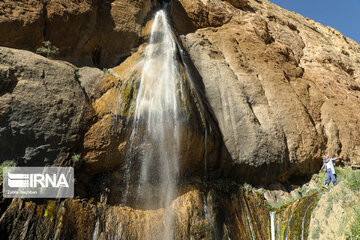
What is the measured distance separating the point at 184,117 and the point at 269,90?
21.2ft

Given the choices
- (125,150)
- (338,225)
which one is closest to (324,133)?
(338,225)

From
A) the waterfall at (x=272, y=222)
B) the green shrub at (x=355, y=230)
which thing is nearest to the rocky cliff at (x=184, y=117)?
the waterfall at (x=272, y=222)

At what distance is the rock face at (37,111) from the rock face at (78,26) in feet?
4.49

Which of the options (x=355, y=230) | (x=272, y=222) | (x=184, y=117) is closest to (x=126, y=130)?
(x=184, y=117)

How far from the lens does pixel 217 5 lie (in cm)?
1756

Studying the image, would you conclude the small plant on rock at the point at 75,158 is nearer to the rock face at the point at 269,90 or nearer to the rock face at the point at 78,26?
the rock face at the point at 78,26

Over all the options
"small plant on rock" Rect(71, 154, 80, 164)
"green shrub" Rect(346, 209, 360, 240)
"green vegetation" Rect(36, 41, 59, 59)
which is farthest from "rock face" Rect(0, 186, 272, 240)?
"green vegetation" Rect(36, 41, 59, 59)

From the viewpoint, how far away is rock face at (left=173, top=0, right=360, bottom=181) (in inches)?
527

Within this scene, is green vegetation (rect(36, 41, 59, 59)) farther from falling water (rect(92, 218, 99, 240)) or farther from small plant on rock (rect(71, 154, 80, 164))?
falling water (rect(92, 218, 99, 240))

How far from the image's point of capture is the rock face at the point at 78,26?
9.82 m

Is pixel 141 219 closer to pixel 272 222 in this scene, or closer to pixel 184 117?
pixel 184 117

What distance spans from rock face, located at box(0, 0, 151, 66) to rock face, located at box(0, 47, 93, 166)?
137cm

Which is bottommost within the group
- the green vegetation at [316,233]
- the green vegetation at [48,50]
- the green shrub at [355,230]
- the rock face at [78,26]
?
the green vegetation at [316,233]

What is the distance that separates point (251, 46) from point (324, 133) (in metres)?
5.82
